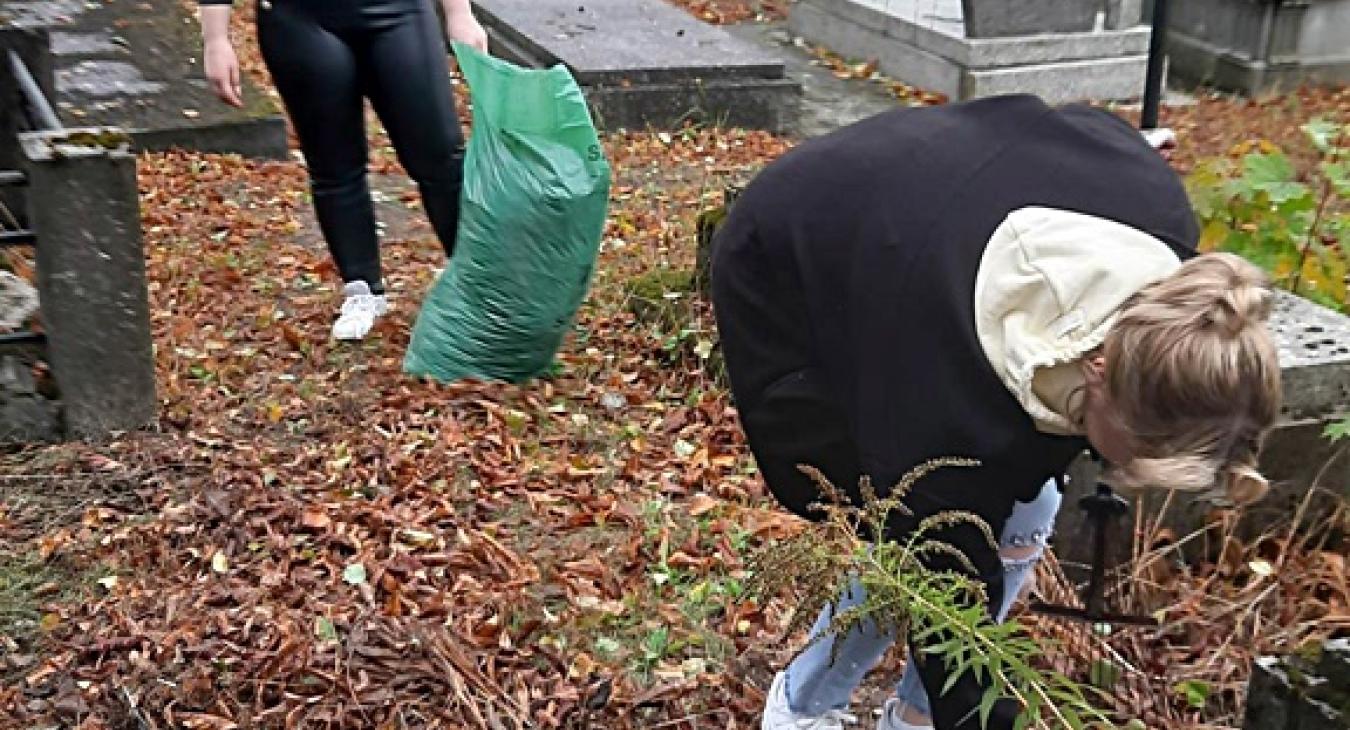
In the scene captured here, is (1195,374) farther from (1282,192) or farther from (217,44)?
(217,44)

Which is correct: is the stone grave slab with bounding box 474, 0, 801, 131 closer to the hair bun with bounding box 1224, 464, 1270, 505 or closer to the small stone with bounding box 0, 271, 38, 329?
the small stone with bounding box 0, 271, 38, 329

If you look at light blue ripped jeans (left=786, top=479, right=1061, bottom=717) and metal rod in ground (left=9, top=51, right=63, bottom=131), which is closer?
light blue ripped jeans (left=786, top=479, right=1061, bottom=717)

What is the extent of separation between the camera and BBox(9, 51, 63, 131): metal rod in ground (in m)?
4.09

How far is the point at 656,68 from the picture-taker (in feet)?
23.6

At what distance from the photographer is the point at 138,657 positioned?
299 cm

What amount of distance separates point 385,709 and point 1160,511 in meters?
1.60

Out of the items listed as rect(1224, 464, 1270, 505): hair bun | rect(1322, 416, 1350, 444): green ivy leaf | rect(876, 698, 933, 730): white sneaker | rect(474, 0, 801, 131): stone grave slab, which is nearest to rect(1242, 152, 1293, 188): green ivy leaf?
rect(1322, 416, 1350, 444): green ivy leaf

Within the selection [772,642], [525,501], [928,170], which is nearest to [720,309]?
[928,170]

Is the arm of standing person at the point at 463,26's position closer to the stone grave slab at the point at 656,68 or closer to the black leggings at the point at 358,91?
the black leggings at the point at 358,91

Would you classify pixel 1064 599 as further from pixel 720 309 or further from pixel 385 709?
pixel 385 709

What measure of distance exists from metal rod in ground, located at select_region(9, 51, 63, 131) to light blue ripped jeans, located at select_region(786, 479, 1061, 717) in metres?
2.35

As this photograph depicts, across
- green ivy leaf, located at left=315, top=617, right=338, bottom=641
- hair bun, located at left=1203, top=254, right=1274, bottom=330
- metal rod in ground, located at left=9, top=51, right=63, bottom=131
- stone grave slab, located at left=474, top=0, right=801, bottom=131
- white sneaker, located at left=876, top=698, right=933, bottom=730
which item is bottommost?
stone grave slab, located at left=474, top=0, right=801, bottom=131

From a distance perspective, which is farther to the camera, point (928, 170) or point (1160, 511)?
point (1160, 511)

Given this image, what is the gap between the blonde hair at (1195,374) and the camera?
1.81 m
